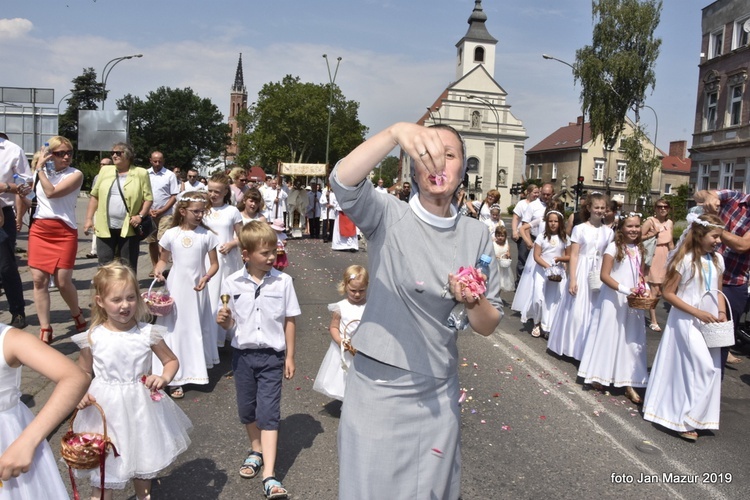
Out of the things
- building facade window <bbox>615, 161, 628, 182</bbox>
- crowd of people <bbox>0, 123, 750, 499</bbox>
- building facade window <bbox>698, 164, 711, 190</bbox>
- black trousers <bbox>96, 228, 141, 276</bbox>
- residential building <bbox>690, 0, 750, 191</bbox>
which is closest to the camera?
crowd of people <bbox>0, 123, 750, 499</bbox>

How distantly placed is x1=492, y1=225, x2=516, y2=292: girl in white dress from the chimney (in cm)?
9231

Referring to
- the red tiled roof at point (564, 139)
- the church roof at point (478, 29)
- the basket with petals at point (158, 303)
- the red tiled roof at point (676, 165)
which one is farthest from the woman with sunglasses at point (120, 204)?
the church roof at point (478, 29)

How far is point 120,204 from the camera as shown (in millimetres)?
7590

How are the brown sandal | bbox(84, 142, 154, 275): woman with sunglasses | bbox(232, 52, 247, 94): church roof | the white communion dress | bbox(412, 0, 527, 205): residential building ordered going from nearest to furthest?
the white communion dress
the brown sandal
bbox(84, 142, 154, 275): woman with sunglasses
bbox(412, 0, 527, 205): residential building
bbox(232, 52, 247, 94): church roof

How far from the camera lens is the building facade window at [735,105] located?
124 ft

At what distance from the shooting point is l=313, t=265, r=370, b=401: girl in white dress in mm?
5309

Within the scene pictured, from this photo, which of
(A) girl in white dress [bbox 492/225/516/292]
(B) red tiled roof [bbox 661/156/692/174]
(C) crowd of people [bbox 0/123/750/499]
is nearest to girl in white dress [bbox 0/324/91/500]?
(C) crowd of people [bbox 0/123/750/499]

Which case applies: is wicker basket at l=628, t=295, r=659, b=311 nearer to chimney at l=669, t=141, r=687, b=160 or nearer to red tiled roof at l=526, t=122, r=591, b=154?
red tiled roof at l=526, t=122, r=591, b=154

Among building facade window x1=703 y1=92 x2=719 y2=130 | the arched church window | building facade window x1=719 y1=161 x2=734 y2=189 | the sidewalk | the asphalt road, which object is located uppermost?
the arched church window

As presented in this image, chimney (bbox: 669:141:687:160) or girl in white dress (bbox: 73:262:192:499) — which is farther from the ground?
chimney (bbox: 669:141:687:160)

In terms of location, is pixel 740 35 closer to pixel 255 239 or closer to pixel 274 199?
pixel 274 199

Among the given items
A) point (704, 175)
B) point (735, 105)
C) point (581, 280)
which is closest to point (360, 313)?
point (581, 280)

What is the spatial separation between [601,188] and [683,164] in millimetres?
17083

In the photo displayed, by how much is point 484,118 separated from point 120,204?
91.4m
